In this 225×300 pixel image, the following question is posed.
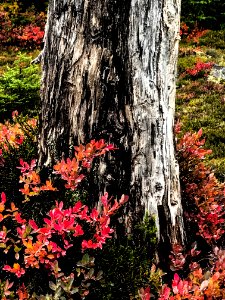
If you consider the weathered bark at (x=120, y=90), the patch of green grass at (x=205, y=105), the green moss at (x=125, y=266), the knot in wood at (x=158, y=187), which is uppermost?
the weathered bark at (x=120, y=90)

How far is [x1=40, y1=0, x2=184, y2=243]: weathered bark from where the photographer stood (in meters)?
2.51

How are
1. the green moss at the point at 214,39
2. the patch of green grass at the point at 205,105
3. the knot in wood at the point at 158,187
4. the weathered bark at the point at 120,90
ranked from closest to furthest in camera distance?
1. the weathered bark at the point at 120,90
2. the knot in wood at the point at 158,187
3. the patch of green grass at the point at 205,105
4. the green moss at the point at 214,39

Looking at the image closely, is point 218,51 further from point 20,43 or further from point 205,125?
point 20,43

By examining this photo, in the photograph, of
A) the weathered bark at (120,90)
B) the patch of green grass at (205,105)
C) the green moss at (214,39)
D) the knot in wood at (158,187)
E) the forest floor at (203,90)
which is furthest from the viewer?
the green moss at (214,39)

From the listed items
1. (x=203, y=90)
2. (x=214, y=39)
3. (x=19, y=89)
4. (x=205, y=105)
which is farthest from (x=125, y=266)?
(x=214, y=39)

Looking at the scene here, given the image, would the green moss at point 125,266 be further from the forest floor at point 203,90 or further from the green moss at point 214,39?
the green moss at point 214,39

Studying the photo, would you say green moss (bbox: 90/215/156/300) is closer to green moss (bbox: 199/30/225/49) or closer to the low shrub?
the low shrub

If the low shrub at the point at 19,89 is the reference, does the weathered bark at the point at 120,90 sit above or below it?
above

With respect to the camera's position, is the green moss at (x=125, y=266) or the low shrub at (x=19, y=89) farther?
the low shrub at (x=19, y=89)

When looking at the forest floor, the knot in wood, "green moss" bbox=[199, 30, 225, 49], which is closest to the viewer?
the knot in wood

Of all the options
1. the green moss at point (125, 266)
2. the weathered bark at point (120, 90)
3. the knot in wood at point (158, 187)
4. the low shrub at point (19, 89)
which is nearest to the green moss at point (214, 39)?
the low shrub at point (19, 89)

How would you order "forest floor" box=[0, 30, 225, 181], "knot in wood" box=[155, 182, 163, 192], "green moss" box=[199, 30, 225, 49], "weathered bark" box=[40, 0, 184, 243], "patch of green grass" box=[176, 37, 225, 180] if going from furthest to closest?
"green moss" box=[199, 30, 225, 49] → "forest floor" box=[0, 30, 225, 181] → "patch of green grass" box=[176, 37, 225, 180] → "knot in wood" box=[155, 182, 163, 192] → "weathered bark" box=[40, 0, 184, 243]

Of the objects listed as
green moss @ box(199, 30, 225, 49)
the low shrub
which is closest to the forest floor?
green moss @ box(199, 30, 225, 49)

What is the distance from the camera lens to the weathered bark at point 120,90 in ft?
8.25
